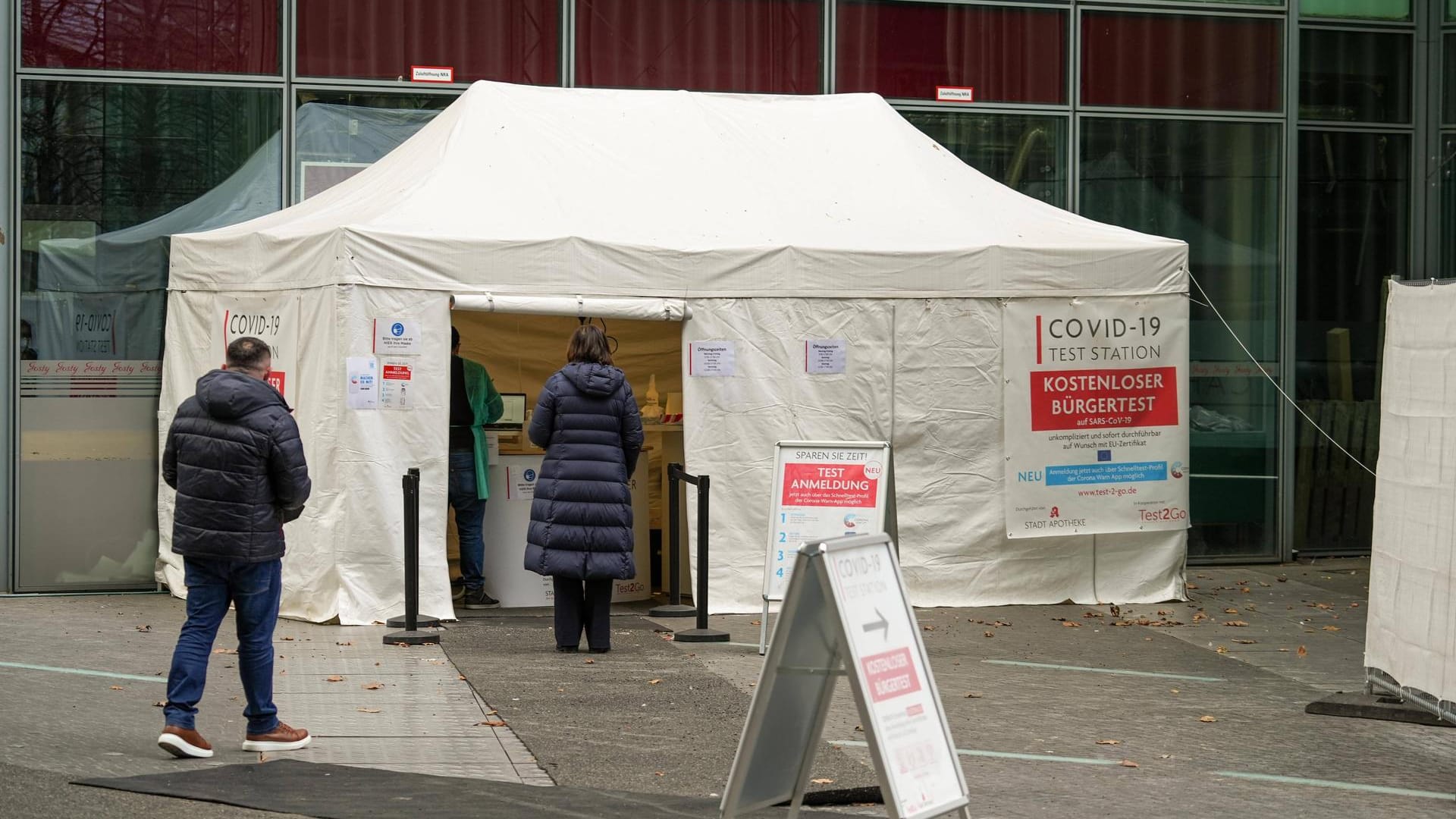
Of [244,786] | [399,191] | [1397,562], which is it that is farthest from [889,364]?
[244,786]

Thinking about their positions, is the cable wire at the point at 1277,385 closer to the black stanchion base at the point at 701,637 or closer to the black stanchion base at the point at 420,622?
the black stanchion base at the point at 701,637

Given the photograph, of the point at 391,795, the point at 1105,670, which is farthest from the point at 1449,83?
the point at 391,795

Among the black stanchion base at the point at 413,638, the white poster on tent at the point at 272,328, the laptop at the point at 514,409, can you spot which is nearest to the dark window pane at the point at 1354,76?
the laptop at the point at 514,409

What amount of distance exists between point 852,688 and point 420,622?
5.83 m

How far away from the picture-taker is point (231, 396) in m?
6.95

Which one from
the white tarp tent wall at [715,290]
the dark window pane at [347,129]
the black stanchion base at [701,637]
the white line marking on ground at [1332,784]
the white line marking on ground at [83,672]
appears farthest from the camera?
the dark window pane at [347,129]

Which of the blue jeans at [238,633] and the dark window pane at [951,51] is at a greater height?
the dark window pane at [951,51]

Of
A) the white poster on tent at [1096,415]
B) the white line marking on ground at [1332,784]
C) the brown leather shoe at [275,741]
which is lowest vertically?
the white line marking on ground at [1332,784]

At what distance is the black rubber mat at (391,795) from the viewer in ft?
20.1

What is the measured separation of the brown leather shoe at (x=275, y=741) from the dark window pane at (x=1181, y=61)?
390 inches

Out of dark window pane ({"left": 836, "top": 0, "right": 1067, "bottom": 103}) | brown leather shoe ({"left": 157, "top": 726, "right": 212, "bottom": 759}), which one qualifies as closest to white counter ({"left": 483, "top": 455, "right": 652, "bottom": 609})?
dark window pane ({"left": 836, "top": 0, "right": 1067, "bottom": 103})

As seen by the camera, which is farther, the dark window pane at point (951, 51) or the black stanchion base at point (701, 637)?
the dark window pane at point (951, 51)

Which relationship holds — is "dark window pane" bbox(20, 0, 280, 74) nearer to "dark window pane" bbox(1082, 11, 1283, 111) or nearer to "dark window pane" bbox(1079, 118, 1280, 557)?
"dark window pane" bbox(1082, 11, 1283, 111)

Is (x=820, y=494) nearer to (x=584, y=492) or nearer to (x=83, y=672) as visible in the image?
(x=584, y=492)
